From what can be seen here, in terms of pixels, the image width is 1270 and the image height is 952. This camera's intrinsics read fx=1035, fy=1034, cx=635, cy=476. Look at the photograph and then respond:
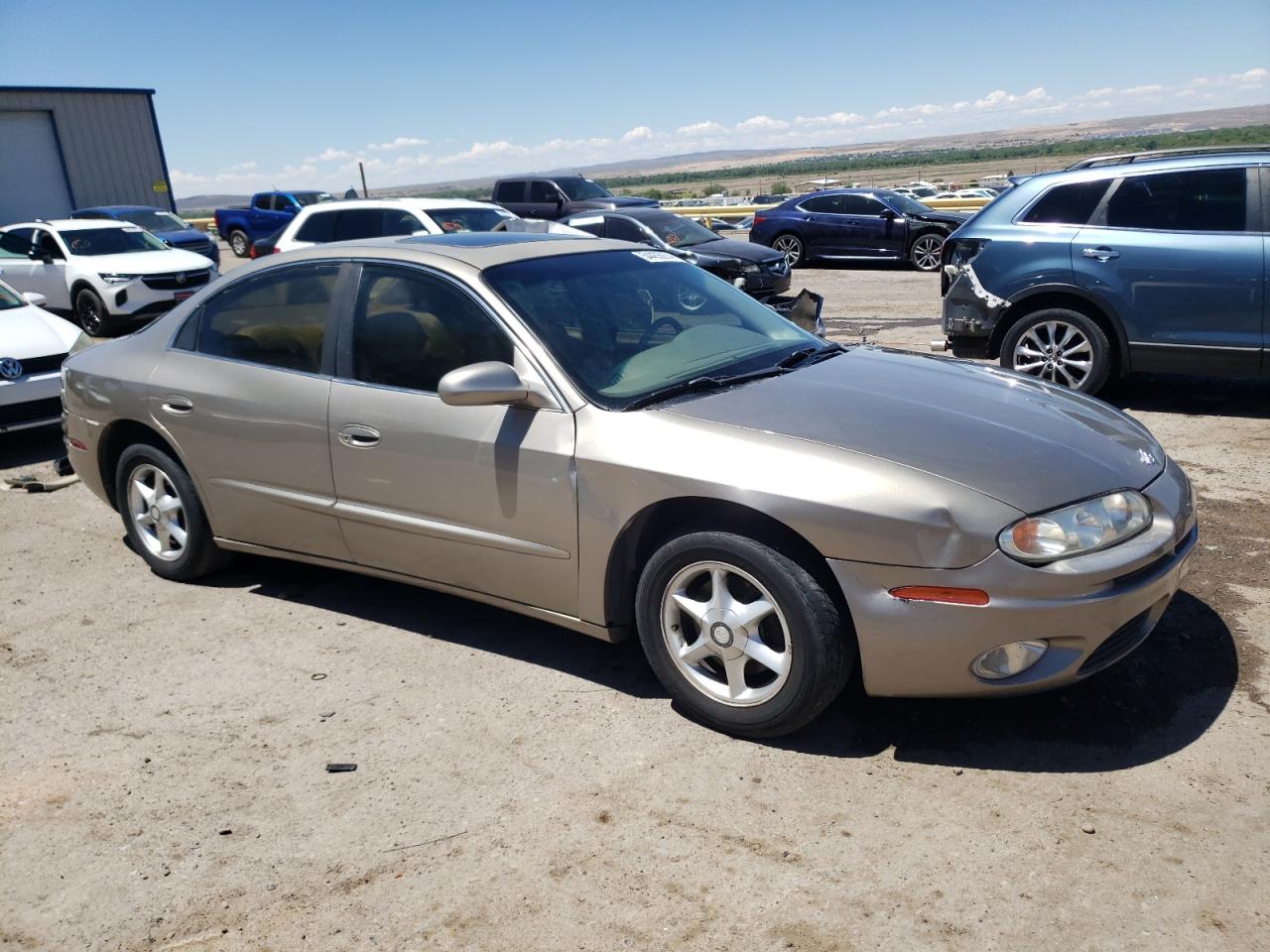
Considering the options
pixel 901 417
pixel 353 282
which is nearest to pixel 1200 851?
pixel 901 417

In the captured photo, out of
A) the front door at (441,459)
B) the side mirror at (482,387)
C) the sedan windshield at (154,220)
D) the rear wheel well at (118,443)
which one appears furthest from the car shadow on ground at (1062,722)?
the sedan windshield at (154,220)

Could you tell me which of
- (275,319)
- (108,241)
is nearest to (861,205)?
(108,241)

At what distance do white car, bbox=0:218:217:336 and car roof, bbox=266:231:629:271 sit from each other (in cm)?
1060

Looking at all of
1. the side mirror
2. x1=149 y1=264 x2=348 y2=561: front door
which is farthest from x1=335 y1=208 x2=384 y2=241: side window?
the side mirror

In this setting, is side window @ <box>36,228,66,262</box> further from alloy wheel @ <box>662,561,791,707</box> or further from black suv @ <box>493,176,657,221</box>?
alloy wheel @ <box>662,561,791,707</box>

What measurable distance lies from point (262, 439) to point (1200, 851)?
143 inches

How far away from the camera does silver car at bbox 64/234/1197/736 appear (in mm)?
2998

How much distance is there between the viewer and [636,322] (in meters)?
4.05

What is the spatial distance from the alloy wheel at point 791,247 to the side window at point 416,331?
55.1 ft

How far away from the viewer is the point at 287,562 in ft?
17.7

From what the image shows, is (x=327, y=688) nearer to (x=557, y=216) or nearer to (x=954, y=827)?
(x=954, y=827)

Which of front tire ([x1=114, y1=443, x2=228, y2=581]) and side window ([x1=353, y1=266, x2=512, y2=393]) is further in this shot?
front tire ([x1=114, y1=443, x2=228, y2=581])

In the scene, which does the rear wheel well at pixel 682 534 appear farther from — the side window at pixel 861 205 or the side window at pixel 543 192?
the side window at pixel 543 192

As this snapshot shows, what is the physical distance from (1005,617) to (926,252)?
17042 millimetres
